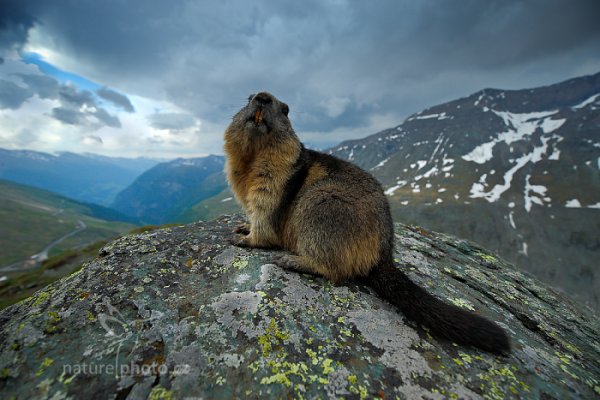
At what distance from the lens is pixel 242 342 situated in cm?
362

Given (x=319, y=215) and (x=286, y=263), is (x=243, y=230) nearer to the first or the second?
(x=286, y=263)

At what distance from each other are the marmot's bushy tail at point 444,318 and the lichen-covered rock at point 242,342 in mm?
148

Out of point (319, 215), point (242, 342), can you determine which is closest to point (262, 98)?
point (319, 215)

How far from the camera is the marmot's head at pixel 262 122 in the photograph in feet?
21.2

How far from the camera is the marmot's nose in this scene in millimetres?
6594

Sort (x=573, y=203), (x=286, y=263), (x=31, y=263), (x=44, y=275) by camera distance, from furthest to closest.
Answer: (x=573, y=203) < (x=31, y=263) < (x=44, y=275) < (x=286, y=263)

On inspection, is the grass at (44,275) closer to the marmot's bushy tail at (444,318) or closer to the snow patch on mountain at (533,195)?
the marmot's bushy tail at (444,318)

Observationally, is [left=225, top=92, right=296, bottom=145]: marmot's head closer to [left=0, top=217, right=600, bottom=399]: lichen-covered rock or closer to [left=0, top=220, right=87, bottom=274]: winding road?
Answer: [left=0, top=217, right=600, bottom=399]: lichen-covered rock

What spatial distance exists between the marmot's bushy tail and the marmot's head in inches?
158

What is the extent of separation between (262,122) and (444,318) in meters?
5.26

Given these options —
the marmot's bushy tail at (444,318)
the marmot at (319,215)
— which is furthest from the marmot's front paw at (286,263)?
the marmot's bushy tail at (444,318)

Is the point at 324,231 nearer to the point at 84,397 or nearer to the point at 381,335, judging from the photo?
the point at 381,335

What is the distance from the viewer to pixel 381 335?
4051 millimetres

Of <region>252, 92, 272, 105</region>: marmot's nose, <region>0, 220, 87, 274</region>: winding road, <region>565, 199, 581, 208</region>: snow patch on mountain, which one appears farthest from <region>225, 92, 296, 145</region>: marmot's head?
<region>565, 199, 581, 208</region>: snow patch on mountain
